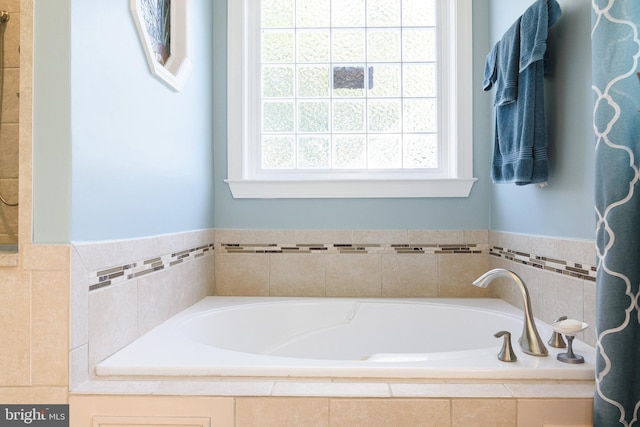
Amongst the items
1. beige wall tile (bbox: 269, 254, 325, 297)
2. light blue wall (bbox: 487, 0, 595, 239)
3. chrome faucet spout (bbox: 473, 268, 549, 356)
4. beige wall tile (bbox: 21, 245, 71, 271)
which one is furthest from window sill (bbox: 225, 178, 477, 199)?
beige wall tile (bbox: 21, 245, 71, 271)

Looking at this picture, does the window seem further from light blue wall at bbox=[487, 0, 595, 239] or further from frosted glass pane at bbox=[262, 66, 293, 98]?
light blue wall at bbox=[487, 0, 595, 239]

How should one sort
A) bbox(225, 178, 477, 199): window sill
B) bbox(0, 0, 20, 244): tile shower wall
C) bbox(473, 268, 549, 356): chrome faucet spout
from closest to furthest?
bbox(473, 268, 549, 356): chrome faucet spout → bbox(0, 0, 20, 244): tile shower wall → bbox(225, 178, 477, 199): window sill

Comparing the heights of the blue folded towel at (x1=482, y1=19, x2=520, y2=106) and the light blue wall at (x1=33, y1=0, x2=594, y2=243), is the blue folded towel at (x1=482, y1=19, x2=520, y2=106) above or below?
above

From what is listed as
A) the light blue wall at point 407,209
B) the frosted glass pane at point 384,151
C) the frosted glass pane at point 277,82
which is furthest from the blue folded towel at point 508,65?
the frosted glass pane at point 277,82

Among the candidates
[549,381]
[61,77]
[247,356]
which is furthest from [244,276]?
[549,381]

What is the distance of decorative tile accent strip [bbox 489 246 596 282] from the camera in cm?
152

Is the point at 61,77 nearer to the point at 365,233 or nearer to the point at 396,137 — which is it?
the point at 365,233

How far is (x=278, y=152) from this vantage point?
2592 millimetres

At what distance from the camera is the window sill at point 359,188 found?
2.42 metres

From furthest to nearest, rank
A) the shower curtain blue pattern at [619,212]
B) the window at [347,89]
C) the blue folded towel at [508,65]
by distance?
the window at [347,89] → the blue folded towel at [508,65] → the shower curtain blue pattern at [619,212]

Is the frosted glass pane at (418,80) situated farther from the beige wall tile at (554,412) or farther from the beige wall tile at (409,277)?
the beige wall tile at (554,412)

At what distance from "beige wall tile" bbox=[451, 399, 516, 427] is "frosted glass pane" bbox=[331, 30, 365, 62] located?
6.70 feet

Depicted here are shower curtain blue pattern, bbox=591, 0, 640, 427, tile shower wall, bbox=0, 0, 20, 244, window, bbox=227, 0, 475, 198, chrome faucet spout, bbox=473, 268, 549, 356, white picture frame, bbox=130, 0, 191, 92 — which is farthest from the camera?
window, bbox=227, 0, 475, 198

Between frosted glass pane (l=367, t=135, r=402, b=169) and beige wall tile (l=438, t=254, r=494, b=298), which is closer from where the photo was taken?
beige wall tile (l=438, t=254, r=494, b=298)
